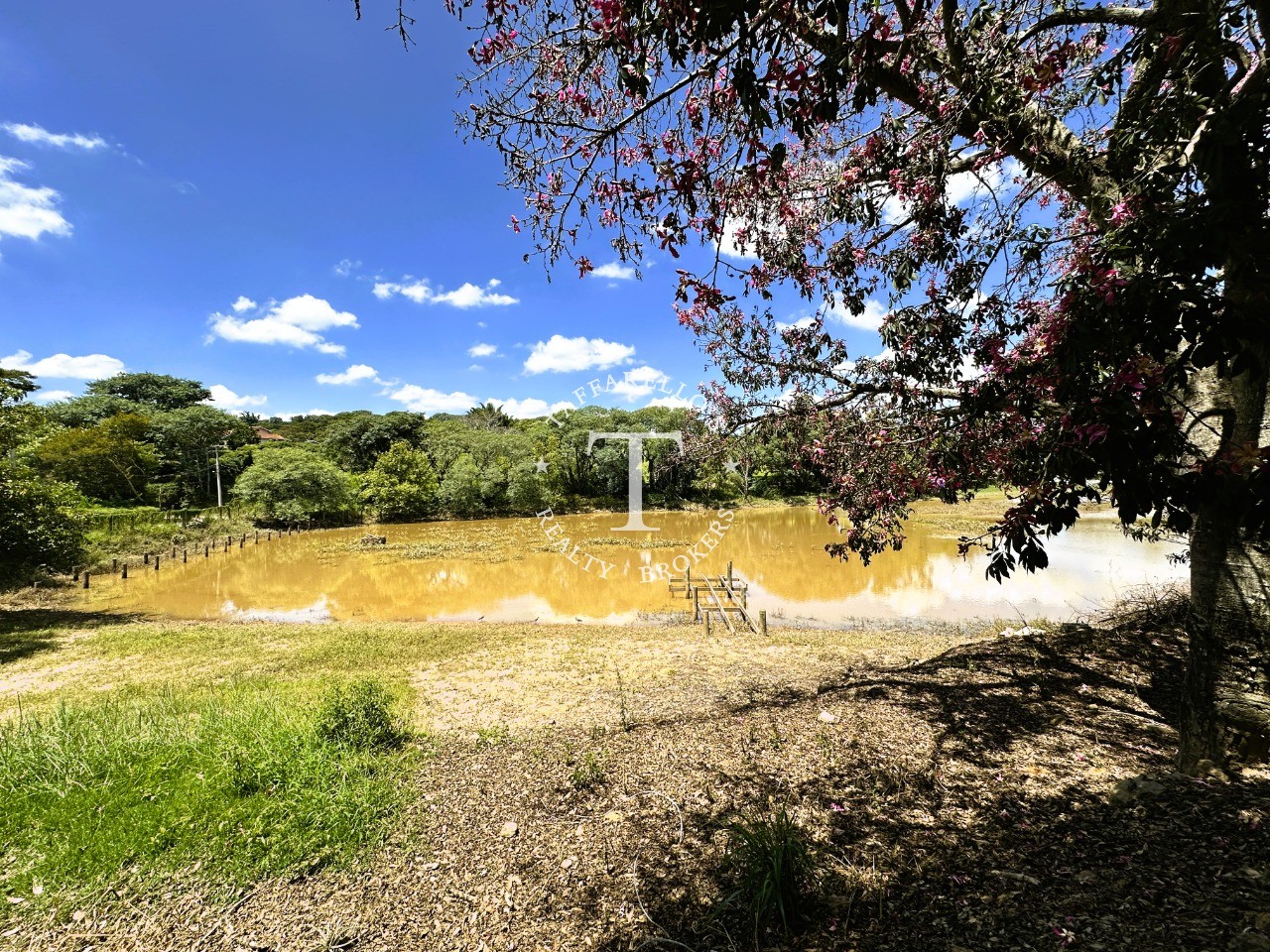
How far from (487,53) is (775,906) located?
4.69 meters

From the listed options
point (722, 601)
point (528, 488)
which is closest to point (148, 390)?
point (528, 488)

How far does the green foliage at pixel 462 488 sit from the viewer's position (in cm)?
3700

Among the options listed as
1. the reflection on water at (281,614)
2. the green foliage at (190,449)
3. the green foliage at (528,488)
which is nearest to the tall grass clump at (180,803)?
the reflection on water at (281,614)

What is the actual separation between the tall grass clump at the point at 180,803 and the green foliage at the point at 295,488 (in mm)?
33789

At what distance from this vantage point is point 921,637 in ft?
32.6

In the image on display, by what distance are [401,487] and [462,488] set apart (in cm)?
405

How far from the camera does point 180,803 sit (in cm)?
310

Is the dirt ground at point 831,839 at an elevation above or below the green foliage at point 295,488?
below

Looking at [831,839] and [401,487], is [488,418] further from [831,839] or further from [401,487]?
[831,839]

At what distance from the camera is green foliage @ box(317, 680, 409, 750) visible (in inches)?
162

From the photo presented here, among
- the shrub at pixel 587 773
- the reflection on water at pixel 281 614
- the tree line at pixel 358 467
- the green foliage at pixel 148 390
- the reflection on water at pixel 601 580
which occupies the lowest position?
the reflection on water at pixel 281 614

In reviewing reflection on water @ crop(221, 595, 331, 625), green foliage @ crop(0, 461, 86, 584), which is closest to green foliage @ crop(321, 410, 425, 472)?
reflection on water @ crop(221, 595, 331, 625)

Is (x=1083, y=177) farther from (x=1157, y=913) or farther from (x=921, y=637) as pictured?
(x=921, y=637)

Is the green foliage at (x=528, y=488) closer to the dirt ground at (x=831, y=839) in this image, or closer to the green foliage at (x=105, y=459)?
the green foliage at (x=105, y=459)
